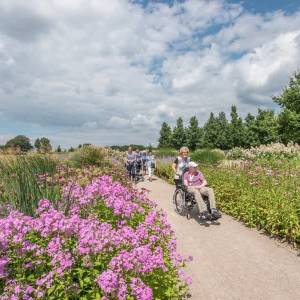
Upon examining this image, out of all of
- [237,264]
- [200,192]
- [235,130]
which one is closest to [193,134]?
[235,130]

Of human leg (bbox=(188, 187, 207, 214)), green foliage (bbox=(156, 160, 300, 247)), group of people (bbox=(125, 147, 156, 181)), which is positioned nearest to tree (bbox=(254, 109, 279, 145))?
group of people (bbox=(125, 147, 156, 181))

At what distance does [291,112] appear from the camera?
2806 cm

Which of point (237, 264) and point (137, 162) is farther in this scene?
point (137, 162)

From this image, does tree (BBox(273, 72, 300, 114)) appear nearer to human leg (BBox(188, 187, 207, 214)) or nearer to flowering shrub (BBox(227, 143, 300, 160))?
flowering shrub (BBox(227, 143, 300, 160))

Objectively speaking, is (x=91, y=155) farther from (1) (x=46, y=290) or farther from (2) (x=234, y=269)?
(1) (x=46, y=290)

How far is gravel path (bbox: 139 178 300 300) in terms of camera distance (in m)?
4.64

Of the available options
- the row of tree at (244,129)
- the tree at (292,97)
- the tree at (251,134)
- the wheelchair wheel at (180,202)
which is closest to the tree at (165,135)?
the row of tree at (244,129)

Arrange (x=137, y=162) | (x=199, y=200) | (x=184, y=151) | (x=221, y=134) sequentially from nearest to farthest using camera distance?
(x=199, y=200) → (x=184, y=151) → (x=137, y=162) → (x=221, y=134)

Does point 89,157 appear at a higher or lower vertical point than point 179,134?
lower

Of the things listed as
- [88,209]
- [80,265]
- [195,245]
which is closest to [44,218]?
[80,265]

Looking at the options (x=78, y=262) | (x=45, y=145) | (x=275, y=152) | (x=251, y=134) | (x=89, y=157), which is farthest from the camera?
(x=251, y=134)

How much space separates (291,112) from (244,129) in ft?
62.0

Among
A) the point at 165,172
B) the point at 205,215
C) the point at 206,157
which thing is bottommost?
the point at 205,215

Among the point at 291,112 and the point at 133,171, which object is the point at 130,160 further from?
the point at 291,112
